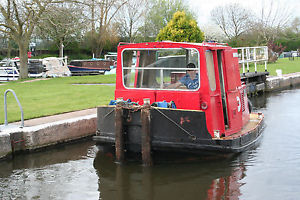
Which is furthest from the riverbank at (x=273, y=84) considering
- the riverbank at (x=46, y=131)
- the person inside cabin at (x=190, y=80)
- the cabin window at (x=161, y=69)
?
the person inside cabin at (x=190, y=80)

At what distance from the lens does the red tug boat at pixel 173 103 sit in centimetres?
743

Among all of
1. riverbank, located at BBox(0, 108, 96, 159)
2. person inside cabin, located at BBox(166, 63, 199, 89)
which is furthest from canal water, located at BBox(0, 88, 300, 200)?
person inside cabin, located at BBox(166, 63, 199, 89)

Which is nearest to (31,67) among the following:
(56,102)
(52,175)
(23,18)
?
(23,18)

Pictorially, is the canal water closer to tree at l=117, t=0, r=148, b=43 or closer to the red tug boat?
the red tug boat

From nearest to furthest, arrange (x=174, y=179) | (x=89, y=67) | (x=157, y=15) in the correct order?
(x=174, y=179), (x=89, y=67), (x=157, y=15)

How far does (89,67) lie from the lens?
115 ft

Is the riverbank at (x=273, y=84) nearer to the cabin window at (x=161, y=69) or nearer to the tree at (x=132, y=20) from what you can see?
the cabin window at (x=161, y=69)

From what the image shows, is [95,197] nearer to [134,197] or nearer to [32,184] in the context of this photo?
[134,197]

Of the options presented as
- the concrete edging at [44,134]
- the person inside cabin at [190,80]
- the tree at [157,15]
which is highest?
the tree at [157,15]

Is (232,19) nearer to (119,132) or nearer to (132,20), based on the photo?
(132,20)

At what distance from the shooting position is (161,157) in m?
7.75

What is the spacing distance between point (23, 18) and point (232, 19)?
33.5 metres

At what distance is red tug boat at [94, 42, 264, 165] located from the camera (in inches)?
293

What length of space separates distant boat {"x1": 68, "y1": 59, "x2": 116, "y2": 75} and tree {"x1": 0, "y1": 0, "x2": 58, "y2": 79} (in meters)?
8.51
